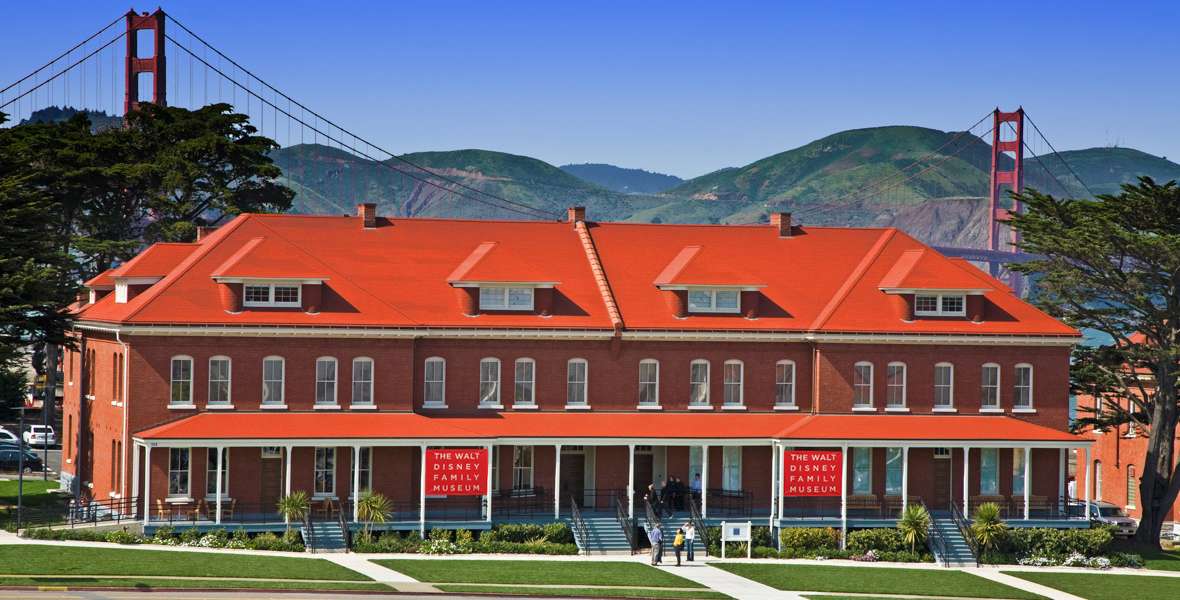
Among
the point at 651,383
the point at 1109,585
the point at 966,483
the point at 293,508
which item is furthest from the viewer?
the point at 651,383

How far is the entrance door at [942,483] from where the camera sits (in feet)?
185

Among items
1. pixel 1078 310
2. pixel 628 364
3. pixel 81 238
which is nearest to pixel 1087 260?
pixel 1078 310

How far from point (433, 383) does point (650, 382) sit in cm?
825

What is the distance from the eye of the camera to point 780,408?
56.8m

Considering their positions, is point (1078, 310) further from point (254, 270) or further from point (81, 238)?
point (81, 238)

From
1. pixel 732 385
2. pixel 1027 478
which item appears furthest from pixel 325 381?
pixel 1027 478

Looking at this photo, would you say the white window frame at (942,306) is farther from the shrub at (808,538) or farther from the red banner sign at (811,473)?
the shrub at (808,538)

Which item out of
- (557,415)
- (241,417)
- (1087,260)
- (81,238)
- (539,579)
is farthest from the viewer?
(81,238)

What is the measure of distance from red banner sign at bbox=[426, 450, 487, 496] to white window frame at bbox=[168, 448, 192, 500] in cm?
808

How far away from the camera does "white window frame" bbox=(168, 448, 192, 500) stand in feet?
166

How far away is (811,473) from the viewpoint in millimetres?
53719

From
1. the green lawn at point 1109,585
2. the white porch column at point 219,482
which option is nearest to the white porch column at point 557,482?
the white porch column at point 219,482

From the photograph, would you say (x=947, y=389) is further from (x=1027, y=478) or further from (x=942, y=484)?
(x=1027, y=478)

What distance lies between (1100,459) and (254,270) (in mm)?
50420
